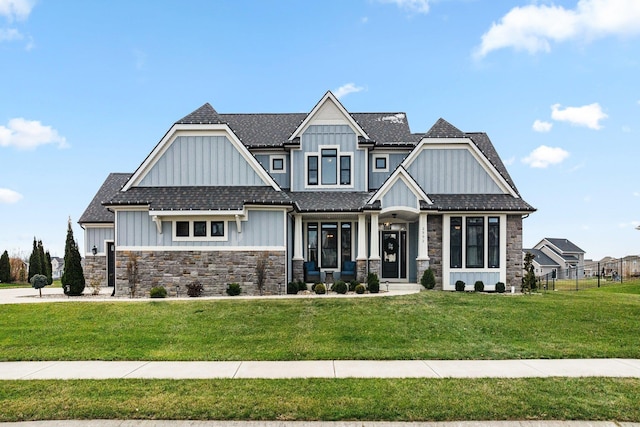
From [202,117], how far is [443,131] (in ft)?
36.5

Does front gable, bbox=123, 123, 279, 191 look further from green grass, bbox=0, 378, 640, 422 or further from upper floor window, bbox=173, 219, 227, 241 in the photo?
green grass, bbox=0, 378, 640, 422

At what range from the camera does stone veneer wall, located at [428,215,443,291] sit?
18.6m

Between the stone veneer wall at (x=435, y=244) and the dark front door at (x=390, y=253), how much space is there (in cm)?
210

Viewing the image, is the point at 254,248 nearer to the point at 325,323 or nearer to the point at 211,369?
the point at 325,323

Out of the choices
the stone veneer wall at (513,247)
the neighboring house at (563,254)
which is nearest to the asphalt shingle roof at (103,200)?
the stone veneer wall at (513,247)

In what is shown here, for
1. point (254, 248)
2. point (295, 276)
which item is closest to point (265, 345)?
point (254, 248)

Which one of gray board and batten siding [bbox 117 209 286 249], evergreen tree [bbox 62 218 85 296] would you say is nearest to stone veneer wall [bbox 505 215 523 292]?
gray board and batten siding [bbox 117 209 286 249]

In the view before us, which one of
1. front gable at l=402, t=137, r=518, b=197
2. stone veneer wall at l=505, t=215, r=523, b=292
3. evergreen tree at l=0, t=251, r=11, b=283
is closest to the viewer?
stone veneer wall at l=505, t=215, r=523, b=292

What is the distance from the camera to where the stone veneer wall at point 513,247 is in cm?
1864

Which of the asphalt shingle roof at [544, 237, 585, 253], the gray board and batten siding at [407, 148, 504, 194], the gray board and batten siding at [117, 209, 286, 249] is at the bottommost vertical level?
the asphalt shingle roof at [544, 237, 585, 253]

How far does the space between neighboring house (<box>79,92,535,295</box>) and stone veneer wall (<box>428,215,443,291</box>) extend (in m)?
0.04

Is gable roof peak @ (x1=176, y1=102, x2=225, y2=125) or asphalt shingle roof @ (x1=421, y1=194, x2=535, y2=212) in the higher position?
gable roof peak @ (x1=176, y1=102, x2=225, y2=125)

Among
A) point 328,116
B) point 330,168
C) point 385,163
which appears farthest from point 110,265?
point 385,163

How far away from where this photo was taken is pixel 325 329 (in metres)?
10.9
